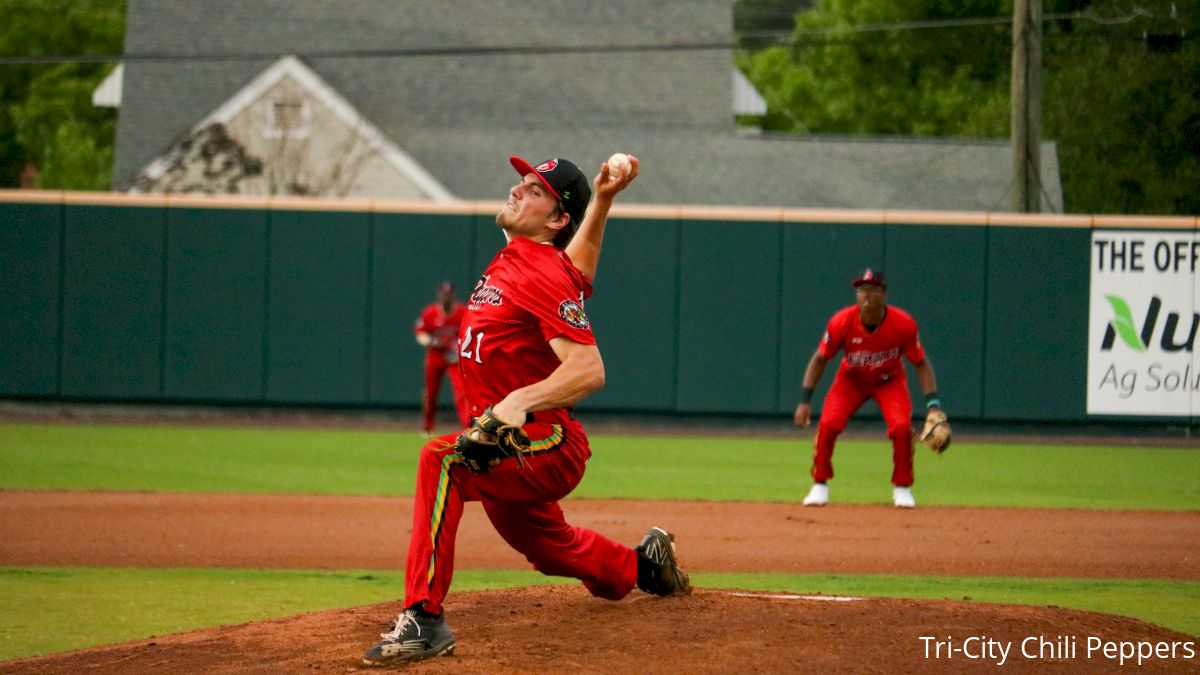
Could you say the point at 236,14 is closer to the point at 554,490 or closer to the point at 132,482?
the point at 132,482

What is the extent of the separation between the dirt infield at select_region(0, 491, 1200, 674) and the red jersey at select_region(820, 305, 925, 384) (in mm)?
1275

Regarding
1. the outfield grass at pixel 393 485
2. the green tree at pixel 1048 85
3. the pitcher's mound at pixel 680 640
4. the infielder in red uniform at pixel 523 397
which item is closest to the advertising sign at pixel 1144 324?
the outfield grass at pixel 393 485

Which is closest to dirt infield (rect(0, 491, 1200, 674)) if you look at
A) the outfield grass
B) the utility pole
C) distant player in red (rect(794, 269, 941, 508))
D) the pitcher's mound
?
the pitcher's mound

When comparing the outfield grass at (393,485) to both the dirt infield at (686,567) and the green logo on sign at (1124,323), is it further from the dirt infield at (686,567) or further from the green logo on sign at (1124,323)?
the green logo on sign at (1124,323)

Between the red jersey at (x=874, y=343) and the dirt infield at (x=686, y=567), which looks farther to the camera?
the red jersey at (x=874, y=343)

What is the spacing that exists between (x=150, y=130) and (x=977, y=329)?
751 inches

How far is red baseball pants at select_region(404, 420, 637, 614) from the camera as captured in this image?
5324 millimetres

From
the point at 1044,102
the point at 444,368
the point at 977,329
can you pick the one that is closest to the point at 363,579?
the point at 444,368

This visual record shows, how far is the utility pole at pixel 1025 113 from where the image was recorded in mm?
21422

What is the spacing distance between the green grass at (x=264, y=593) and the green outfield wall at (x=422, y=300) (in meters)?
12.3

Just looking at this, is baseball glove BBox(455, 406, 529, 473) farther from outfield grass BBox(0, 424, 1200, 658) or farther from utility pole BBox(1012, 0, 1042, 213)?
utility pole BBox(1012, 0, 1042, 213)

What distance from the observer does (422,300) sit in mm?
21250

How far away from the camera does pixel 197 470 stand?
47.5 feet

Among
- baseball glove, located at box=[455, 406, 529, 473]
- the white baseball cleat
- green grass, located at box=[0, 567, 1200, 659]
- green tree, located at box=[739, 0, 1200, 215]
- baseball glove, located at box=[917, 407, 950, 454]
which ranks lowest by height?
green grass, located at box=[0, 567, 1200, 659]
